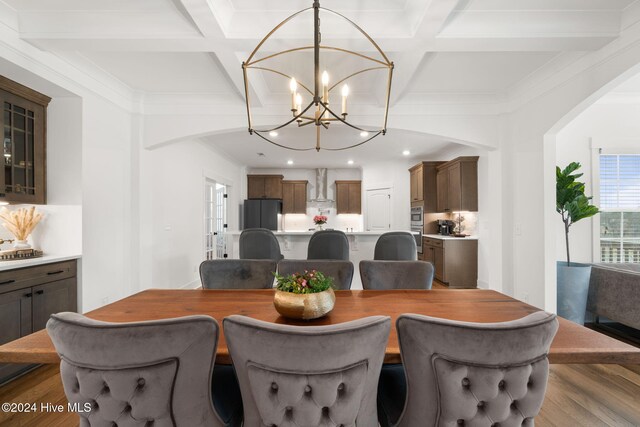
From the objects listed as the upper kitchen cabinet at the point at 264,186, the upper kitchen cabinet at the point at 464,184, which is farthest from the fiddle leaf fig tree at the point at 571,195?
the upper kitchen cabinet at the point at 264,186

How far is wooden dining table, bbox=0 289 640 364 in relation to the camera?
1.02 metres

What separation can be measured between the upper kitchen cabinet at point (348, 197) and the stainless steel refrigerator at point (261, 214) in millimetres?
1750

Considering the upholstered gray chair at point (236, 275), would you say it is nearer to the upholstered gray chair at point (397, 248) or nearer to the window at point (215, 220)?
the upholstered gray chair at point (397, 248)

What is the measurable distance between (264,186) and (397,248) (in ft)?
17.8

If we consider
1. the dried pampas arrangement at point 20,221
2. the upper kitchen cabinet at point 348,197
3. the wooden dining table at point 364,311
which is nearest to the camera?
the wooden dining table at point 364,311

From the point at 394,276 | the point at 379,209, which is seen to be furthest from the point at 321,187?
the point at 394,276

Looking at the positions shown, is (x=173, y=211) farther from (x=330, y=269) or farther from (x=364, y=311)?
(x=364, y=311)

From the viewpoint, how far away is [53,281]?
2543 mm

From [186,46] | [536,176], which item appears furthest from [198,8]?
[536,176]

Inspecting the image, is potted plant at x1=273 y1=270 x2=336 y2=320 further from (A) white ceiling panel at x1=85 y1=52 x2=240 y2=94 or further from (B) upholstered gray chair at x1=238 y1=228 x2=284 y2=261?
(A) white ceiling panel at x1=85 y1=52 x2=240 y2=94

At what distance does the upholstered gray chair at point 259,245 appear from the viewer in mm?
3244

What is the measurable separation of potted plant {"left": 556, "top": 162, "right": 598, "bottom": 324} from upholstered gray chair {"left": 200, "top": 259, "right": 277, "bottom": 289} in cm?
304

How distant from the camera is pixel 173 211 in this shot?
430 centimetres

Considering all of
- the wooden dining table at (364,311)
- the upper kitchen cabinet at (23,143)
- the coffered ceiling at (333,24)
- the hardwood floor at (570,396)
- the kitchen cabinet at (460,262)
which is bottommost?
the hardwood floor at (570,396)
